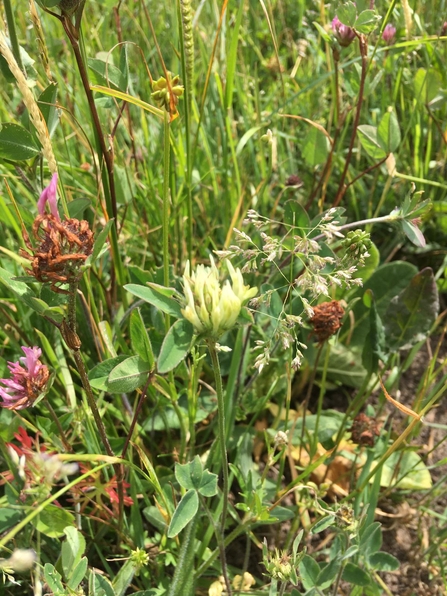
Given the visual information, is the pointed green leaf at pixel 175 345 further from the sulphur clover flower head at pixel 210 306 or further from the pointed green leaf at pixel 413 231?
the pointed green leaf at pixel 413 231

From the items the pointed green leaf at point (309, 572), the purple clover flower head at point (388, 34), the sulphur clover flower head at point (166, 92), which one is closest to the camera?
the sulphur clover flower head at point (166, 92)

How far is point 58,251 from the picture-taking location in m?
0.76

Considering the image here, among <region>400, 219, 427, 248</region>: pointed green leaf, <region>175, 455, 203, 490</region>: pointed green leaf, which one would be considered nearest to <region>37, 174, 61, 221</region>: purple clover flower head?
<region>175, 455, 203, 490</region>: pointed green leaf

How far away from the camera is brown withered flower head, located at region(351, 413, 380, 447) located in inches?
50.9

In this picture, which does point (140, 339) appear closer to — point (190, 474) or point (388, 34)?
point (190, 474)

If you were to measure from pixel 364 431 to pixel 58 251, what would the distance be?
0.84 meters

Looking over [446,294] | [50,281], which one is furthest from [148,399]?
[446,294]

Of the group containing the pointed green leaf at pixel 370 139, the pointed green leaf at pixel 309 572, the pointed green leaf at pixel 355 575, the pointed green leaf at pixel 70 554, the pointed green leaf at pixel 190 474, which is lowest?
the pointed green leaf at pixel 355 575

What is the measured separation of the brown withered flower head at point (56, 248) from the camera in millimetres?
759

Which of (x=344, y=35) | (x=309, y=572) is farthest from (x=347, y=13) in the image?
(x=309, y=572)

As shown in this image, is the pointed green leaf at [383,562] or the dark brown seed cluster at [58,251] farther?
the pointed green leaf at [383,562]

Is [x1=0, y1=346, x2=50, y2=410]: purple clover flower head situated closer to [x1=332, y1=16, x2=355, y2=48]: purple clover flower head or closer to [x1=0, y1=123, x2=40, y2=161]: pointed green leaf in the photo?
[x1=0, y1=123, x2=40, y2=161]: pointed green leaf

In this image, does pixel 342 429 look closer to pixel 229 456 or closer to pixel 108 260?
pixel 229 456

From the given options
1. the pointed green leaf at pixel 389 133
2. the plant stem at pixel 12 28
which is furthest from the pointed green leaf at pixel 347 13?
the plant stem at pixel 12 28
